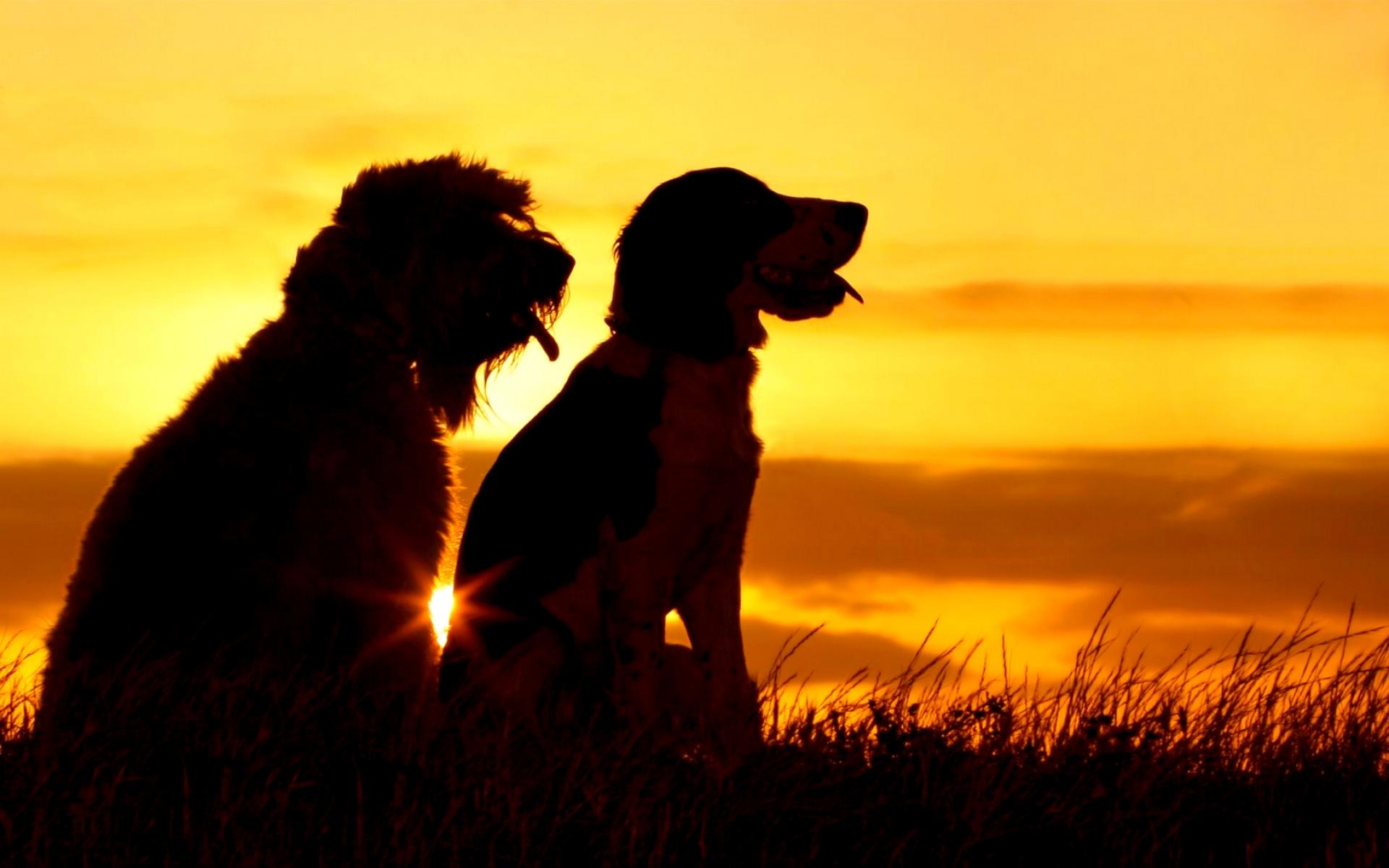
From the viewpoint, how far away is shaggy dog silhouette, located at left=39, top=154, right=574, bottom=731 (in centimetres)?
612

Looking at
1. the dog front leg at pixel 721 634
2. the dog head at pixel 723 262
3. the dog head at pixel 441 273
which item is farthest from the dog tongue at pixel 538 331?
the dog front leg at pixel 721 634

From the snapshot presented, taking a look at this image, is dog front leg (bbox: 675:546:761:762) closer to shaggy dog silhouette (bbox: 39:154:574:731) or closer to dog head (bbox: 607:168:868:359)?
dog head (bbox: 607:168:868:359)

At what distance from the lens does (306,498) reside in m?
6.23

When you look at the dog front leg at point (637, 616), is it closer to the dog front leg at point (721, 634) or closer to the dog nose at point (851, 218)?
the dog front leg at point (721, 634)

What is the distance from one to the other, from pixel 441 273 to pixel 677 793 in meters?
2.57

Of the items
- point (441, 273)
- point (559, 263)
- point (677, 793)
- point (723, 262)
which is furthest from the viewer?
point (559, 263)

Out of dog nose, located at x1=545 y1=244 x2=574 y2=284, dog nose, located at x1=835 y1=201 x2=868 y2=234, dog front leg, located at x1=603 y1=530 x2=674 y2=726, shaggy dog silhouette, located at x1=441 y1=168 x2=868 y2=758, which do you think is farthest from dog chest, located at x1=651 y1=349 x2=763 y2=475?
dog nose, located at x1=545 y1=244 x2=574 y2=284

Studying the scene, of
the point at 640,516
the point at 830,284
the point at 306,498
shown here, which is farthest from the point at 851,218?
the point at 306,498

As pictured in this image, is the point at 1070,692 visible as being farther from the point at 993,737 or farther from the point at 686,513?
the point at 686,513

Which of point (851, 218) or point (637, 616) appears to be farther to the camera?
point (851, 218)

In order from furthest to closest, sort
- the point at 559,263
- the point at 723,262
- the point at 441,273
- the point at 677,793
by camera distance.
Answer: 1. the point at 559,263
2. the point at 441,273
3. the point at 723,262
4. the point at 677,793

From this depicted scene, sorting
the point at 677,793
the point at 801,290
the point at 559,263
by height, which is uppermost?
the point at 559,263

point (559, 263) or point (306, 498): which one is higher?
point (559, 263)

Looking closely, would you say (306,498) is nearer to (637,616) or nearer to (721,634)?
(637,616)
